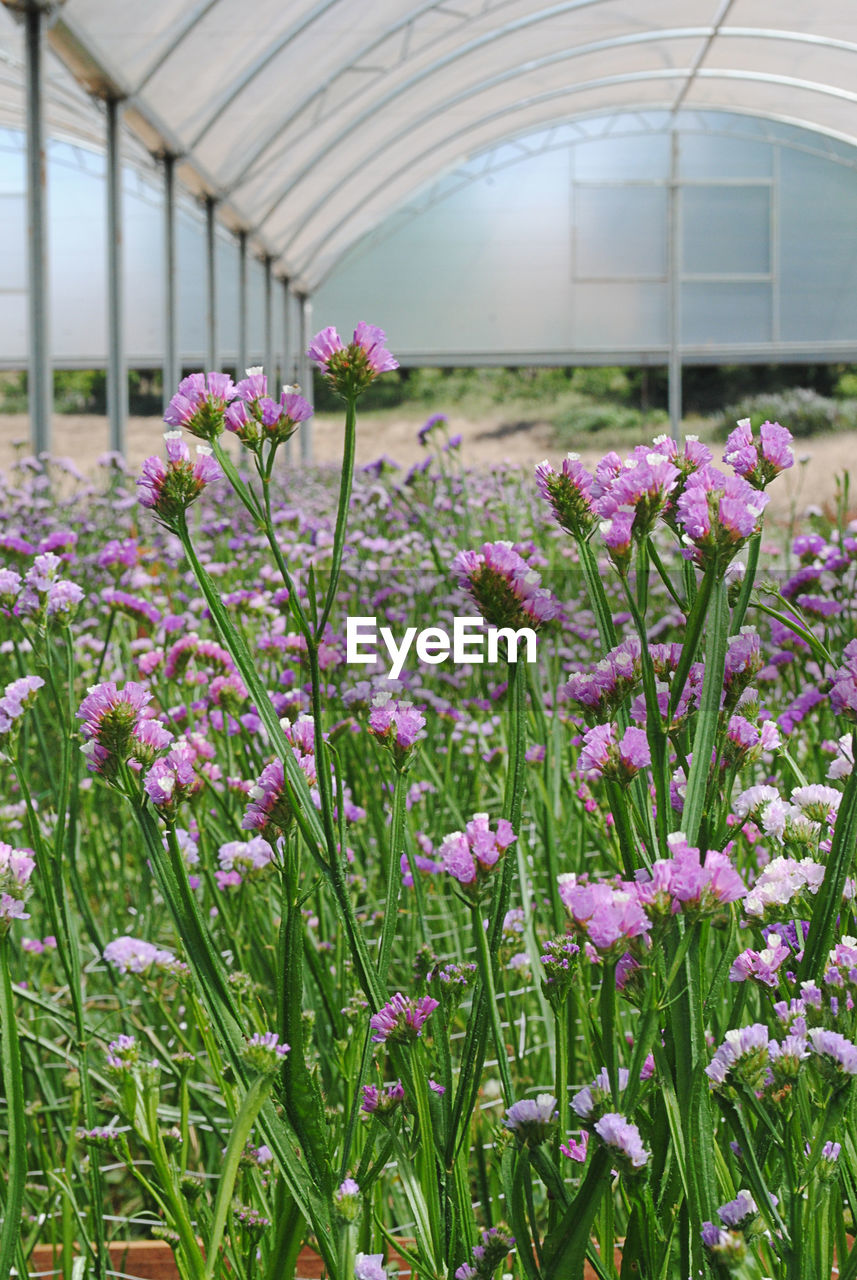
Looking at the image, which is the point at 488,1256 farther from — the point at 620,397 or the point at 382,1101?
the point at 620,397

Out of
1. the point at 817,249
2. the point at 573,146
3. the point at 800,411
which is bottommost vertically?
the point at 800,411

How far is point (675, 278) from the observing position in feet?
44.6

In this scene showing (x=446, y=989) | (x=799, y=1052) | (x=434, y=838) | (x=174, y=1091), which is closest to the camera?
(x=799, y=1052)

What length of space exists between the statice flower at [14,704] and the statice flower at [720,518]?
0.44 m

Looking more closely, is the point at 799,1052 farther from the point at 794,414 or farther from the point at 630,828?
the point at 794,414

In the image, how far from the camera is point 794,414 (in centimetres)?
1498

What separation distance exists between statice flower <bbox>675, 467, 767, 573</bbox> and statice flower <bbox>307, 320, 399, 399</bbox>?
168 mm

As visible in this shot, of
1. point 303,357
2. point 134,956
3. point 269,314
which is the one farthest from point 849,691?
point 303,357

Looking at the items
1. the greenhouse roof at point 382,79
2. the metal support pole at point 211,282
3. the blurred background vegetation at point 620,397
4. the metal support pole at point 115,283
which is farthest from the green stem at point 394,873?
the blurred background vegetation at point 620,397

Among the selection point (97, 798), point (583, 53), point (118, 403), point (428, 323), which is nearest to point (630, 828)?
point (97, 798)

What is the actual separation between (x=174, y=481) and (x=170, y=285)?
677 cm

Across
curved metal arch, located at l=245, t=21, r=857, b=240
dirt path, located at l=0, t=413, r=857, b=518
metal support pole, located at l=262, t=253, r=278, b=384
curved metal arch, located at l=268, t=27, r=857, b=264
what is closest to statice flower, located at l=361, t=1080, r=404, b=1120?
curved metal arch, located at l=245, t=21, r=857, b=240

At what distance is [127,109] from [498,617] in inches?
243

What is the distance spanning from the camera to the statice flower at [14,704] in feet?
2.31
